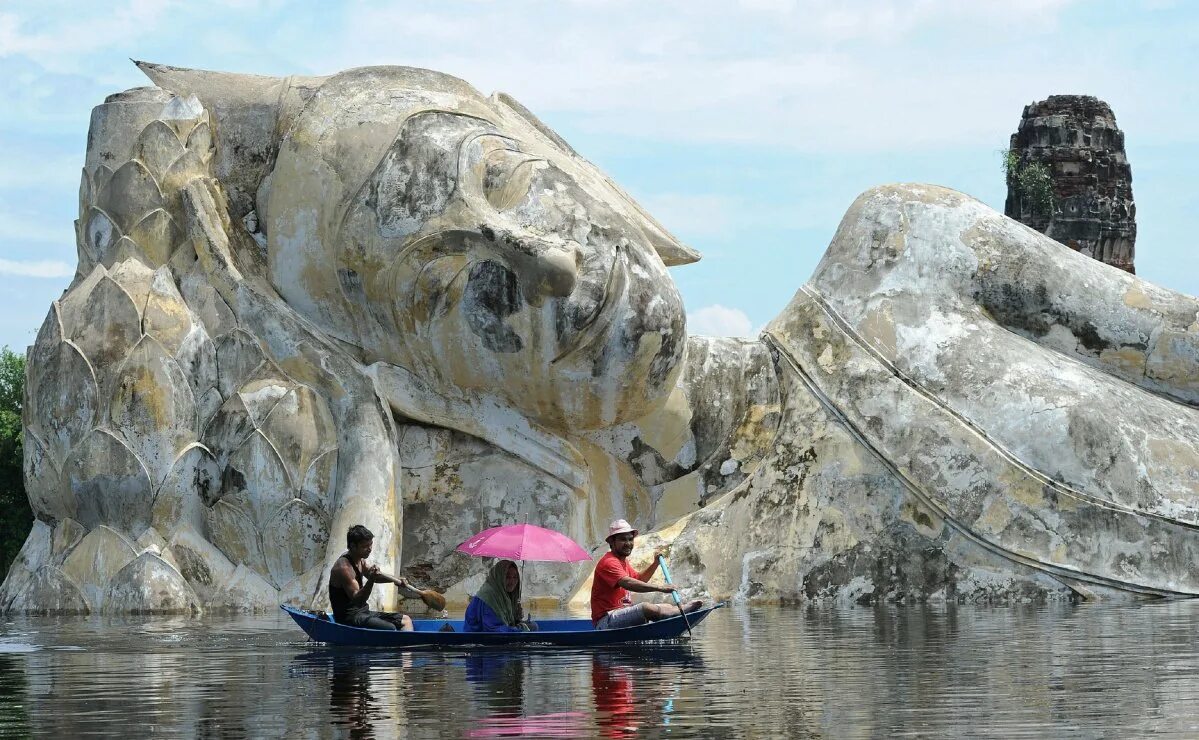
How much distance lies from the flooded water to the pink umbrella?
3.80ft

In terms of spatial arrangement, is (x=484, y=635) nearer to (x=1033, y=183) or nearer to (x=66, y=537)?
(x=66, y=537)

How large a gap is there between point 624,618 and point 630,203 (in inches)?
343

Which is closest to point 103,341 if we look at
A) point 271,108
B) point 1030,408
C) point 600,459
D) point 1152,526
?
point 271,108

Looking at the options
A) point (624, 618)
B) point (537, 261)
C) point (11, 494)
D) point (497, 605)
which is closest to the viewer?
point (624, 618)

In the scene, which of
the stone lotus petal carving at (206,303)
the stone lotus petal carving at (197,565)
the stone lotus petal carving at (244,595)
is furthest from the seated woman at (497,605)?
the stone lotus petal carving at (206,303)

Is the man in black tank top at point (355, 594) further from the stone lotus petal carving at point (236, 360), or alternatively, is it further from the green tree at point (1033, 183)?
the green tree at point (1033, 183)

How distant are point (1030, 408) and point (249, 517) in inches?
339

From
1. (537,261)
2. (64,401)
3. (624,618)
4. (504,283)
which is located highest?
(537,261)

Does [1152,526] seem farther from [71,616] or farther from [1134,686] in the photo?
[71,616]

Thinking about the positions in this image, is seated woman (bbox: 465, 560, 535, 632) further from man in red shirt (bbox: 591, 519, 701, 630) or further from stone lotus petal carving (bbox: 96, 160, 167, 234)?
stone lotus petal carving (bbox: 96, 160, 167, 234)

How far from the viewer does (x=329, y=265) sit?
872 inches

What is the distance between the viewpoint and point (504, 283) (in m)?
21.4

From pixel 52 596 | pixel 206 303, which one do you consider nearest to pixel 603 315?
pixel 206 303

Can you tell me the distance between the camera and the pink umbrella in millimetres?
16703
